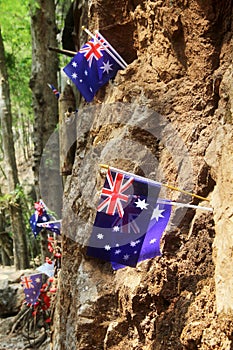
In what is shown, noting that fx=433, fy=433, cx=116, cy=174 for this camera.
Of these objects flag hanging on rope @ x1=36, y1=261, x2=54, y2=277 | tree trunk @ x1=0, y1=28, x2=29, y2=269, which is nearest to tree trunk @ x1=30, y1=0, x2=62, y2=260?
tree trunk @ x1=0, y1=28, x2=29, y2=269

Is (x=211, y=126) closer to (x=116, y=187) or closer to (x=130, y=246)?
(x=116, y=187)

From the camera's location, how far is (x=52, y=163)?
38.9 feet

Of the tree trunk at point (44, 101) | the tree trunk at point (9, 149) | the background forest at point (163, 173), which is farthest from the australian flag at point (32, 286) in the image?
the tree trunk at point (9, 149)

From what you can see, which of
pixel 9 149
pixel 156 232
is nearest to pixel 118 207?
pixel 156 232

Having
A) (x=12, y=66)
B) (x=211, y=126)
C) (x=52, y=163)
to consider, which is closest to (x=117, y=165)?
(x=211, y=126)

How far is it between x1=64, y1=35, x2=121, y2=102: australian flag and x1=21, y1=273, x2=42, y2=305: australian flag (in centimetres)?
431

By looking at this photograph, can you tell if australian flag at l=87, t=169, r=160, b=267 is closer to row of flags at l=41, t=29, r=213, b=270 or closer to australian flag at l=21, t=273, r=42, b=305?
row of flags at l=41, t=29, r=213, b=270

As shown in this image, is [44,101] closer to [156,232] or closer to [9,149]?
[9,149]

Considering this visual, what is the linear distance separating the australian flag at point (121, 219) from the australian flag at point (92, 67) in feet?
6.78

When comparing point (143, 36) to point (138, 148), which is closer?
point (138, 148)

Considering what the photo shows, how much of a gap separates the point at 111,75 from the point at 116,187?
2.86 metres

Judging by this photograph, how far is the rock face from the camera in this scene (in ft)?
14.7

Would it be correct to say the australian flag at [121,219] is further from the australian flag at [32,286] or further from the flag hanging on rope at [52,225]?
the australian flag at [32,286]

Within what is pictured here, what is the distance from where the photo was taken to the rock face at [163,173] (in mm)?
4482
